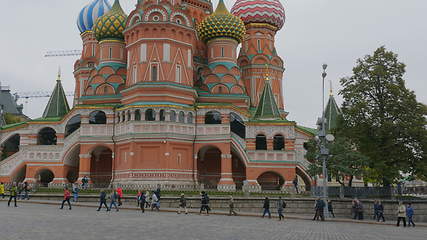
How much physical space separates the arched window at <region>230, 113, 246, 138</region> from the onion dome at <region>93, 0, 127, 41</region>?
13.3 m

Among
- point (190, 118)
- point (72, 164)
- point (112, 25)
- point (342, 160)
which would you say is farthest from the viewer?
point (112, 25)

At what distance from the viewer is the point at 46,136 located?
133ft

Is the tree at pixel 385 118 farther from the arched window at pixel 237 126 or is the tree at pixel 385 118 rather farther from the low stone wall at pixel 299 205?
the arched window at pixel 237 126

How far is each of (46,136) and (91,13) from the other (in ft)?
52.0

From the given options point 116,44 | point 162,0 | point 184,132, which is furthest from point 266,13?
point 184,132

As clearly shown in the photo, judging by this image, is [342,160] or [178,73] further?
[178,73]

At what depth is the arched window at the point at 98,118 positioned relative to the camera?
37.6 meters

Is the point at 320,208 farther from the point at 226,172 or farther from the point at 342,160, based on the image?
the point at 226,172

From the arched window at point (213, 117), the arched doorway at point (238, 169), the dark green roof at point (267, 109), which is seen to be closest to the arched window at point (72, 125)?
the arched window at point (213, 117)

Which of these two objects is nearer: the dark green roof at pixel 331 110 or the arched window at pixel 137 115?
the arched window at pixel 137 115

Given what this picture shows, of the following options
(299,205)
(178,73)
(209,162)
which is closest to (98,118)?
(178,73)

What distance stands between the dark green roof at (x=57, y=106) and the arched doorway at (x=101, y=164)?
16.6 feet

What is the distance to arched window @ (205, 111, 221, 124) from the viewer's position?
36822 millimetres

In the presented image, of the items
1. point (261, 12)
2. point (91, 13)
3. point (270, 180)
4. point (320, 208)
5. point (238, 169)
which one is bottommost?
point (320, 208)
